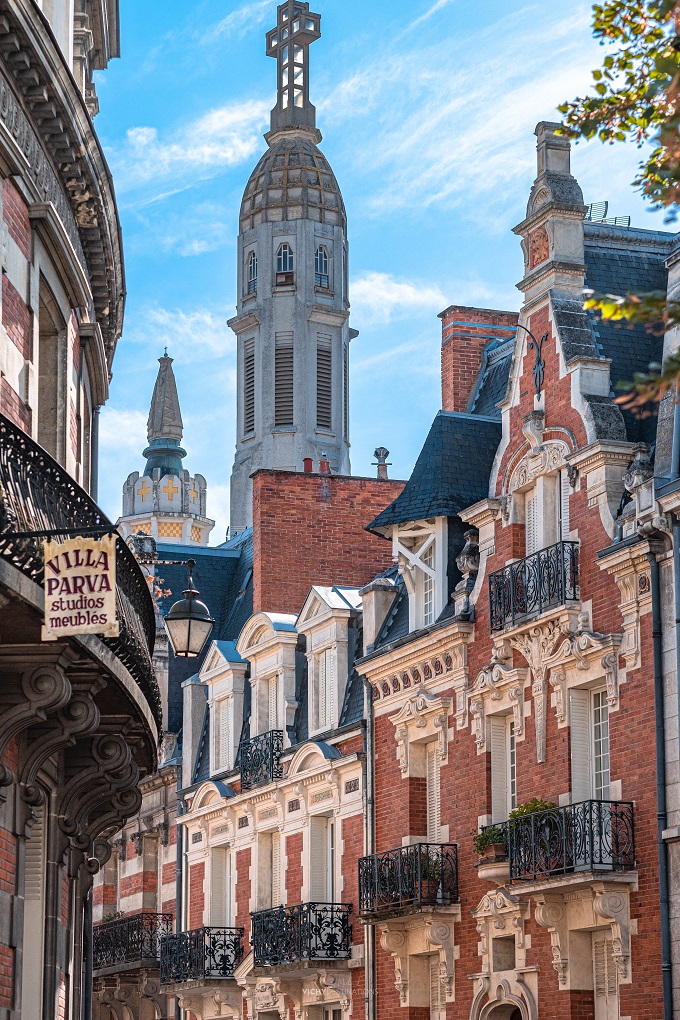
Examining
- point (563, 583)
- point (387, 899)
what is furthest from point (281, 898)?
point (563, 583)

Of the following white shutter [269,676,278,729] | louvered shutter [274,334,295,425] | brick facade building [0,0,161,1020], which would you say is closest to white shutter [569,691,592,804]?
brick facade building [0,0,161,1020]

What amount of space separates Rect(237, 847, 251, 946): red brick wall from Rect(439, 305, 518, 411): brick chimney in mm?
10092

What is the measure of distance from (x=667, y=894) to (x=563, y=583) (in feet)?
15.8

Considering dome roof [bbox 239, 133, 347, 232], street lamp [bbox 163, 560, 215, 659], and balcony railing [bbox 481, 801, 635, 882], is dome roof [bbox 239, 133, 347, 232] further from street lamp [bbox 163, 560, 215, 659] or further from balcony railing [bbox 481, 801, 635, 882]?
street lamp [bbox 163, 560, 215, 659]

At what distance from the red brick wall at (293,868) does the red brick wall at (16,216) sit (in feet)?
64.4

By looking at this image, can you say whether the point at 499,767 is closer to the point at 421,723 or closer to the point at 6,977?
the point at 421,723

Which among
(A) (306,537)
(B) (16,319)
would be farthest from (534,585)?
(A) (306,537)

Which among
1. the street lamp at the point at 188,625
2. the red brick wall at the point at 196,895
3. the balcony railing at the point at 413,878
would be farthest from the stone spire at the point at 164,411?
the street lamp at the point at 188,625

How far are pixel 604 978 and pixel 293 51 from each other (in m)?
96.8

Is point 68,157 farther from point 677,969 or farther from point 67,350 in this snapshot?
point 677,969

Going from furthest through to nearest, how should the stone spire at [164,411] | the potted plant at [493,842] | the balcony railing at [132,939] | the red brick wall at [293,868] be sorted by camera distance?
the stone spire at [164,411], the balcony railing at [132,939], the red brick wall at [293,868], the potted plant at [493,842]

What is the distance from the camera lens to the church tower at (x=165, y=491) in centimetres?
10506

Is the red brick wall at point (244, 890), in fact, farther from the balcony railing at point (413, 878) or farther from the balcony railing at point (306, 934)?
the balcony railing at point (413, 878)

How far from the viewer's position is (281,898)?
120 ft
